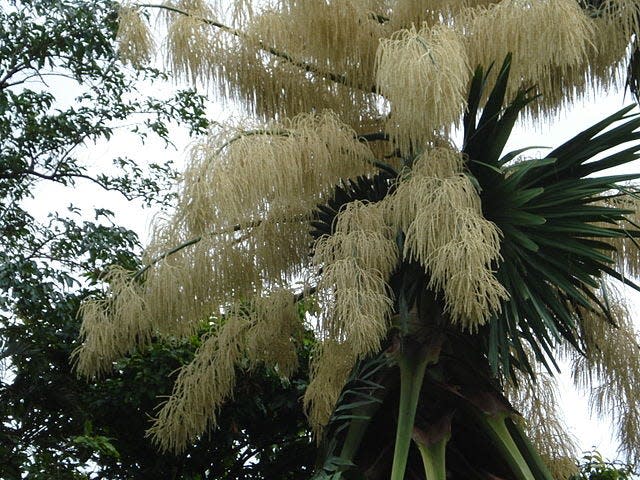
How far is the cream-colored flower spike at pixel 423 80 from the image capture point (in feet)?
16.8

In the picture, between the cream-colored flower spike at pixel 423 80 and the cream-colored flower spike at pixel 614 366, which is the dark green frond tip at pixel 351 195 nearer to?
the cream-colored flower spike at pixel 423 80

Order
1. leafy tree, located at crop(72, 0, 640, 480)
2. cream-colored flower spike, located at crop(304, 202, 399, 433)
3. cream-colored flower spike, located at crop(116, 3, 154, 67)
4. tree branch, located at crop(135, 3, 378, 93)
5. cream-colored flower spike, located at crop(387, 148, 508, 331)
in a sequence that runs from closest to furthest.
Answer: cream-colored flower spike, located at crop(387, 148, 508, 331) < cream-colored flower spike, located at crop(304, 202, 399, 433) < leafy tree, located at crop(72, 0, 640, 480) < cream-colored flower spike, located at crop(116, 3, 154, 67) < tree branch, located at crop(135, 3, 378, 93)

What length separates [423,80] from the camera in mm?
5117

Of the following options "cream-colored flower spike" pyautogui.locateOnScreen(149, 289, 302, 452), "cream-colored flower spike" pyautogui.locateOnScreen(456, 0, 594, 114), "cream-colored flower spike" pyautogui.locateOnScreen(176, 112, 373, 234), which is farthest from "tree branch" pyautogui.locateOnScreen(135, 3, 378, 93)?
"cream-colored flower spike" pyautogui.locateOnScreen(149, 289, 302, 452)

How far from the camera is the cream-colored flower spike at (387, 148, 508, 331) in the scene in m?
4.93

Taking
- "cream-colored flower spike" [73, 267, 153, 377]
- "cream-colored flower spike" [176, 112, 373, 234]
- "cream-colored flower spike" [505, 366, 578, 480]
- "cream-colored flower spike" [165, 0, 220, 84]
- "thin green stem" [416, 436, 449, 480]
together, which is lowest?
"thin green stem" [416, 436, 449, 480]

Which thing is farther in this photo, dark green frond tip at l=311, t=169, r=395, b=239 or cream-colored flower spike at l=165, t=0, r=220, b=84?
cream-colored flower spike at l=165, t=0, r=220, b=84

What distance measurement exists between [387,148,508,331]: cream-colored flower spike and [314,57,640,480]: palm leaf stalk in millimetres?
151

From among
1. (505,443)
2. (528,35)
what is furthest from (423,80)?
(505,443)

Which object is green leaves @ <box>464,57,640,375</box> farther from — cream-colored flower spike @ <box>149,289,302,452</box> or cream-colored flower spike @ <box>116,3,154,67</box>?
cream-colored flower spike @ <box>116,3,154,67</box>

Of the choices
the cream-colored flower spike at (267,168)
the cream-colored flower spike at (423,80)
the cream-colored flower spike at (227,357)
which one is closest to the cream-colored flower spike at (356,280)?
the cream-colored flower spike at (267,168)

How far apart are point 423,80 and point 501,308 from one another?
1.12 m

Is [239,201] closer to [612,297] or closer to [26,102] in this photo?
[612,297]

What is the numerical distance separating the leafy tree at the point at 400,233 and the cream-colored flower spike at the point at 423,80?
11 mm
